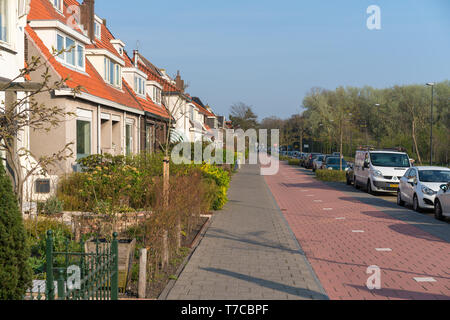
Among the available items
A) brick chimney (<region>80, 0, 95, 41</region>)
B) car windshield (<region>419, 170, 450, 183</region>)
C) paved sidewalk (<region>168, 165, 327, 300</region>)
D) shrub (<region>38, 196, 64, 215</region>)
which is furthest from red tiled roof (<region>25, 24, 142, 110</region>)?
car windshield (<region>419, 170, 450, 183</region>)

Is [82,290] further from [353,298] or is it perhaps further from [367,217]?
[367,217]

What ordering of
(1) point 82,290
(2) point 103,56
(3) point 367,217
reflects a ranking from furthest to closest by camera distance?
1. (2) point 103,56
2. (3) point 367,217
3. (1) point 82,290

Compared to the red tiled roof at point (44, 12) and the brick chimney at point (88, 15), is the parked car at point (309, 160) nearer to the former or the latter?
the brick chimney at point (88, 15)

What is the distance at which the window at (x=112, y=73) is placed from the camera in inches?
739

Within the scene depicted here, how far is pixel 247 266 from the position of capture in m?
7.12

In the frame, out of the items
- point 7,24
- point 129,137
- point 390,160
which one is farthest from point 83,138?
point 390,160

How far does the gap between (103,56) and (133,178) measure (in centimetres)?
983

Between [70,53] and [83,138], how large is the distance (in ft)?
9.84

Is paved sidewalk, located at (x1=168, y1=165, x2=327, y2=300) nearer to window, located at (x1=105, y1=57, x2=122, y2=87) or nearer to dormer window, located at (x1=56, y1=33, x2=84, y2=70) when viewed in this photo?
dormer window, located at (x1=56, y1=33, x2=84, y2=70)

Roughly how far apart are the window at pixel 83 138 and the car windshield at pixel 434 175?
37.4ft

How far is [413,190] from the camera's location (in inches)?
567

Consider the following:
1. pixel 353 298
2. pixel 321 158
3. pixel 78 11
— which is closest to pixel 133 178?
pixel 353 298

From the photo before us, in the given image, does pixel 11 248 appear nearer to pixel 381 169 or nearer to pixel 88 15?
pixel 88 15

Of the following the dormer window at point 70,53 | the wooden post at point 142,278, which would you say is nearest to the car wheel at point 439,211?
the wooden post at point 142,278
